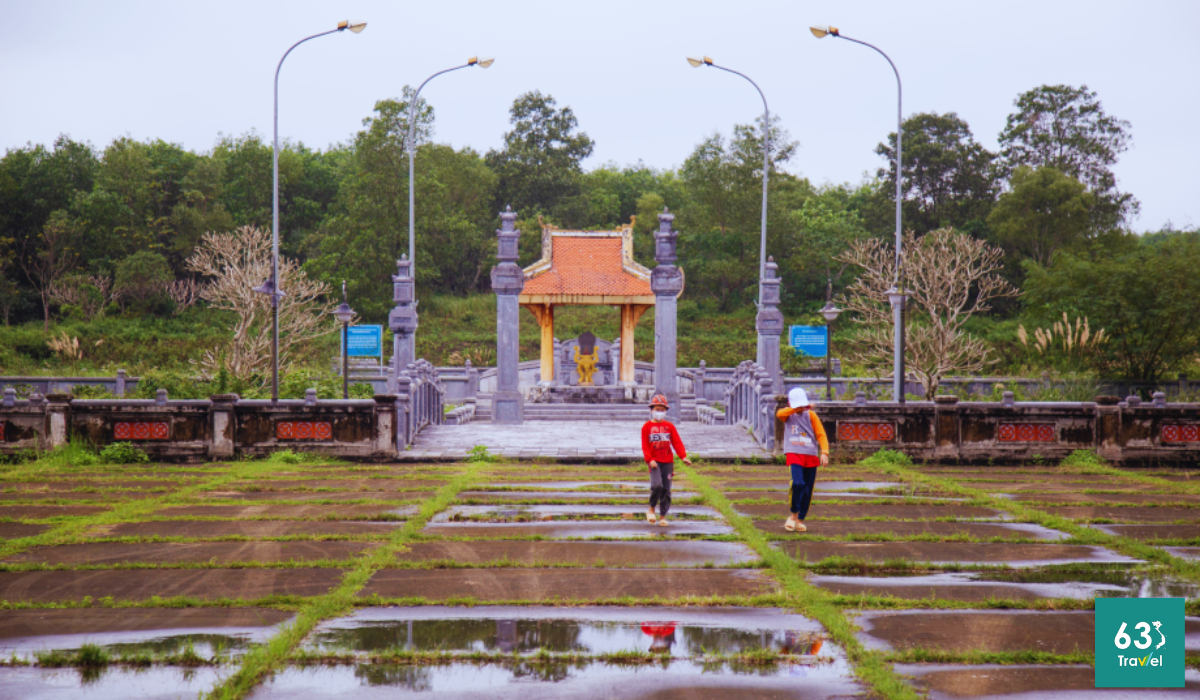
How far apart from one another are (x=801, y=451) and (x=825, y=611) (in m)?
3.19

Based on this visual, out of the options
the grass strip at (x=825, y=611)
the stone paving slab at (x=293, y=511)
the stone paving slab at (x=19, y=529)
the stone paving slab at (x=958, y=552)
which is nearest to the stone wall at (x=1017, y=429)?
the grass strip at (x=825, y=611)

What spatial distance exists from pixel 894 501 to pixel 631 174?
6112cm

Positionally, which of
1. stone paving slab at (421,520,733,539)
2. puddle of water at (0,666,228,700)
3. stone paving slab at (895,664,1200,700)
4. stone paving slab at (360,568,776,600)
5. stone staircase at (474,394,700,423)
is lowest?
puddle of water at (0,666,228,700)

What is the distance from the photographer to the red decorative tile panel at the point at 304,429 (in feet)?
54.9

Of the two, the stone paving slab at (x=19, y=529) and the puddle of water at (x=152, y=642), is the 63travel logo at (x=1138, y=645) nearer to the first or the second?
the puddle of water at (x=152, y=642)

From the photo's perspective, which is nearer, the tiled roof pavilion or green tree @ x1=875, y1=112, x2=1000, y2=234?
the tiled roof pavilion

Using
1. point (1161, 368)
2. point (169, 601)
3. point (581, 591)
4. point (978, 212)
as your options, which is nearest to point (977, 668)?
point (581, 591)

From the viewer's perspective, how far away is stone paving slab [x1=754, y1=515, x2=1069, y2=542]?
1042cm

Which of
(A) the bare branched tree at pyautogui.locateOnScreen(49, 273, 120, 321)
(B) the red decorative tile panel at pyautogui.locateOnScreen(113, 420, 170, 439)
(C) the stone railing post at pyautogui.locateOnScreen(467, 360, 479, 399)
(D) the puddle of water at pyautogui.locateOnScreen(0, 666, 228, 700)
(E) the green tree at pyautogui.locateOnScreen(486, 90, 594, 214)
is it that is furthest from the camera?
(E) the green tree at pyautogui.locateOnScreen(486, 90, 594, 214)

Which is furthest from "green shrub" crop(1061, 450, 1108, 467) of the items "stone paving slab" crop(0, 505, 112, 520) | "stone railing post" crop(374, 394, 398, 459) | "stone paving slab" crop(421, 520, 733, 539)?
"stone paving slab" crop(0, 505, 112, 520)

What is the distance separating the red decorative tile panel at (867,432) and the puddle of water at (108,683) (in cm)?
1275

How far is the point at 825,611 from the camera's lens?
288 inches

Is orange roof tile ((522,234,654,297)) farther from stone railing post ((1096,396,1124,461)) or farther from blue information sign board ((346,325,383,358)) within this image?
stone railing post ((1096,396,1124,461))

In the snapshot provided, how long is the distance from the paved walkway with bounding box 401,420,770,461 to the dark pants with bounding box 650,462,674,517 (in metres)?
5.80
